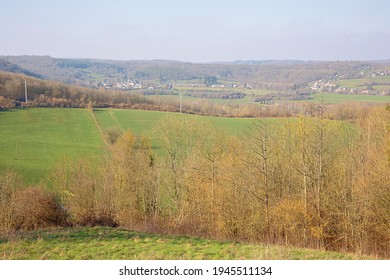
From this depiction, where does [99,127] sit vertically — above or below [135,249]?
below

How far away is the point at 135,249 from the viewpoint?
9.75 m

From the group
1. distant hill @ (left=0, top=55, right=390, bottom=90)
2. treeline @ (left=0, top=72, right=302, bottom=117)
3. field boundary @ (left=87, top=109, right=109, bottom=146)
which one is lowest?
field boundary @ (left=87, top=109, right=109, bottom=146)

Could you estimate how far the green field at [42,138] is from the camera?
33281 millimetres

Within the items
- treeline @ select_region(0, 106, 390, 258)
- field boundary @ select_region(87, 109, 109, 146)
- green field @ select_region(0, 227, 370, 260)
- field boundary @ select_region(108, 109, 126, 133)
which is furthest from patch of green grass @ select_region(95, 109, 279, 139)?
green field @ select_region(0, 227, 370, 260)

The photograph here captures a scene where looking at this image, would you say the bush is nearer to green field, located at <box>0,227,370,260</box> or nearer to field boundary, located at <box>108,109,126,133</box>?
green field, located at <box>0,227,370,260</box>

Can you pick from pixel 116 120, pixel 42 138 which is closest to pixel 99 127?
pixel 116 120

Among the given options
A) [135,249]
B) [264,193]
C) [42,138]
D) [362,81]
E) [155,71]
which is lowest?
[42,138]

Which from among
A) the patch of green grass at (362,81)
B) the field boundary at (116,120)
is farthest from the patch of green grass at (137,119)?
the patch of green grass at (362,81)

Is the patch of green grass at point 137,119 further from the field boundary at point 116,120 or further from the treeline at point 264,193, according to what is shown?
the treeline at point 264,193

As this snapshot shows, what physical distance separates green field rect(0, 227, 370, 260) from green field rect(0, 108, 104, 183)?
68.0 ft

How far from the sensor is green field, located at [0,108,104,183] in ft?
109

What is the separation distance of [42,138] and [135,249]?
3659 centimetres

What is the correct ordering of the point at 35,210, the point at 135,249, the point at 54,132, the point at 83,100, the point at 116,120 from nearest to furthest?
the point at 135,249
the point at 35,210
the point at 54,132
the point at 116,120
the point at 83,100

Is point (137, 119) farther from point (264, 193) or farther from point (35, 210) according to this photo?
point (264, 193)
